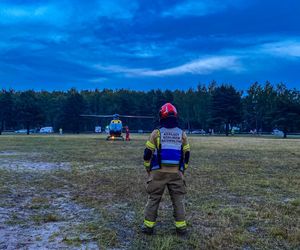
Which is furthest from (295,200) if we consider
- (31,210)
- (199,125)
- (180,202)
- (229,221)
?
(199,125)

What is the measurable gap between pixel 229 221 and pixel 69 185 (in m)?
5.32

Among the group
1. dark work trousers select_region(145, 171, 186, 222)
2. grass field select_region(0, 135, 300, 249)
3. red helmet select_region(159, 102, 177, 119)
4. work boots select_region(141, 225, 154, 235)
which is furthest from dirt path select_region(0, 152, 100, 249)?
red helmet select_region(159, 102, 177, 119)

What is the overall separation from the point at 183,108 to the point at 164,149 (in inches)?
A: 4141

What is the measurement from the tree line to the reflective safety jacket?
65.3 m

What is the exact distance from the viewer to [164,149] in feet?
18.8

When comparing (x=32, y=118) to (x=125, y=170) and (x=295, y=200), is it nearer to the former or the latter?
(x=125, y=170)

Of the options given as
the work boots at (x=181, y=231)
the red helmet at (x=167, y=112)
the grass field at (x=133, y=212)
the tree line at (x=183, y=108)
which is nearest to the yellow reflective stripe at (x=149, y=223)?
the grass field at (x=133, y=212)

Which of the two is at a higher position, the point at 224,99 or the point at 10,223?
the point at 224,99

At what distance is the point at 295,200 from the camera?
815 centimetres

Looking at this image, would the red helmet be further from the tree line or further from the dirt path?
the tree line

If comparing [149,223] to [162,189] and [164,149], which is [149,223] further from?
[164,149]

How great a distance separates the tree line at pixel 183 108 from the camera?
75875mm

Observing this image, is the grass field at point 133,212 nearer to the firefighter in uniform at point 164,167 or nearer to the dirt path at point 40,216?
the dirt path at point 40,216

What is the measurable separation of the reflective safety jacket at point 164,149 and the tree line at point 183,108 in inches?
2572
